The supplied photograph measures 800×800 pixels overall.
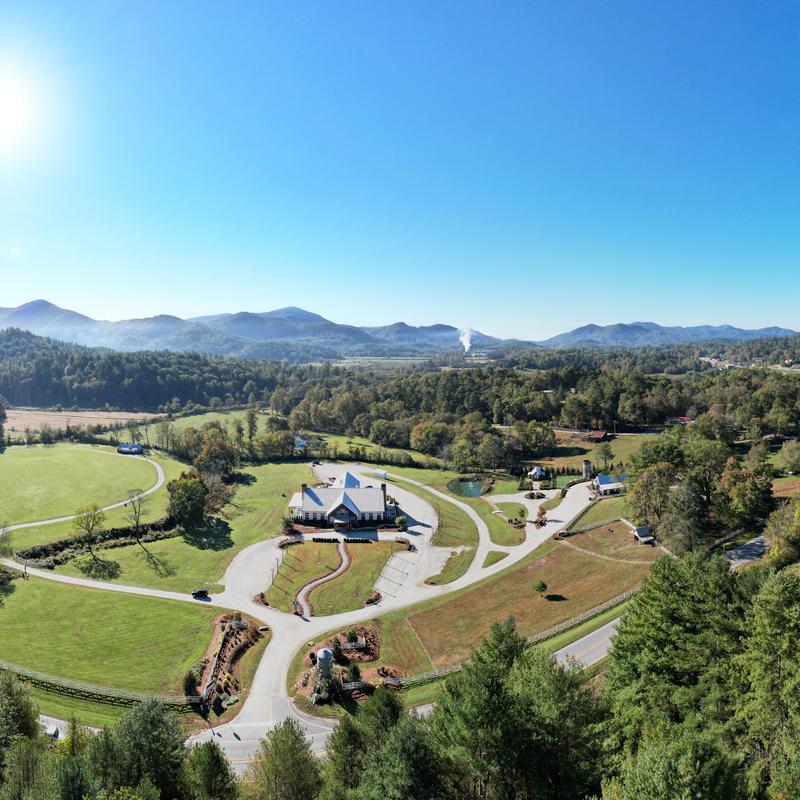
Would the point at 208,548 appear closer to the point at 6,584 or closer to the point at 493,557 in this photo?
the point at 6,584

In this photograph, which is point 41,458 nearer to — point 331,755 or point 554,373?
point 331,755

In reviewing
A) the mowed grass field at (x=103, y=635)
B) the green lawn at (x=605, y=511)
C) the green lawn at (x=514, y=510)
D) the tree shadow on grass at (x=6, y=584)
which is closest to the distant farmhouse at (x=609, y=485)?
the green lawn at (x=605, y=511)

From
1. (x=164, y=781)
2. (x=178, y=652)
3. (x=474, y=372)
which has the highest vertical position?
(x=474, y=372)

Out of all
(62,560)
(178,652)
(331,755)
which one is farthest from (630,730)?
(62,560)

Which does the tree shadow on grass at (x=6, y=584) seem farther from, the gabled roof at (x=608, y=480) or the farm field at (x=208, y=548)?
the gabled roof at (x=608, y=480)

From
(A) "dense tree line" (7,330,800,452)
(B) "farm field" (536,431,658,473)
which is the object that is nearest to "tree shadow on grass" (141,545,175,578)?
(A) "dense tree line" (7,330,800,452)

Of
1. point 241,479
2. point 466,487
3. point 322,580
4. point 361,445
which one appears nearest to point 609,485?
point 466,487
